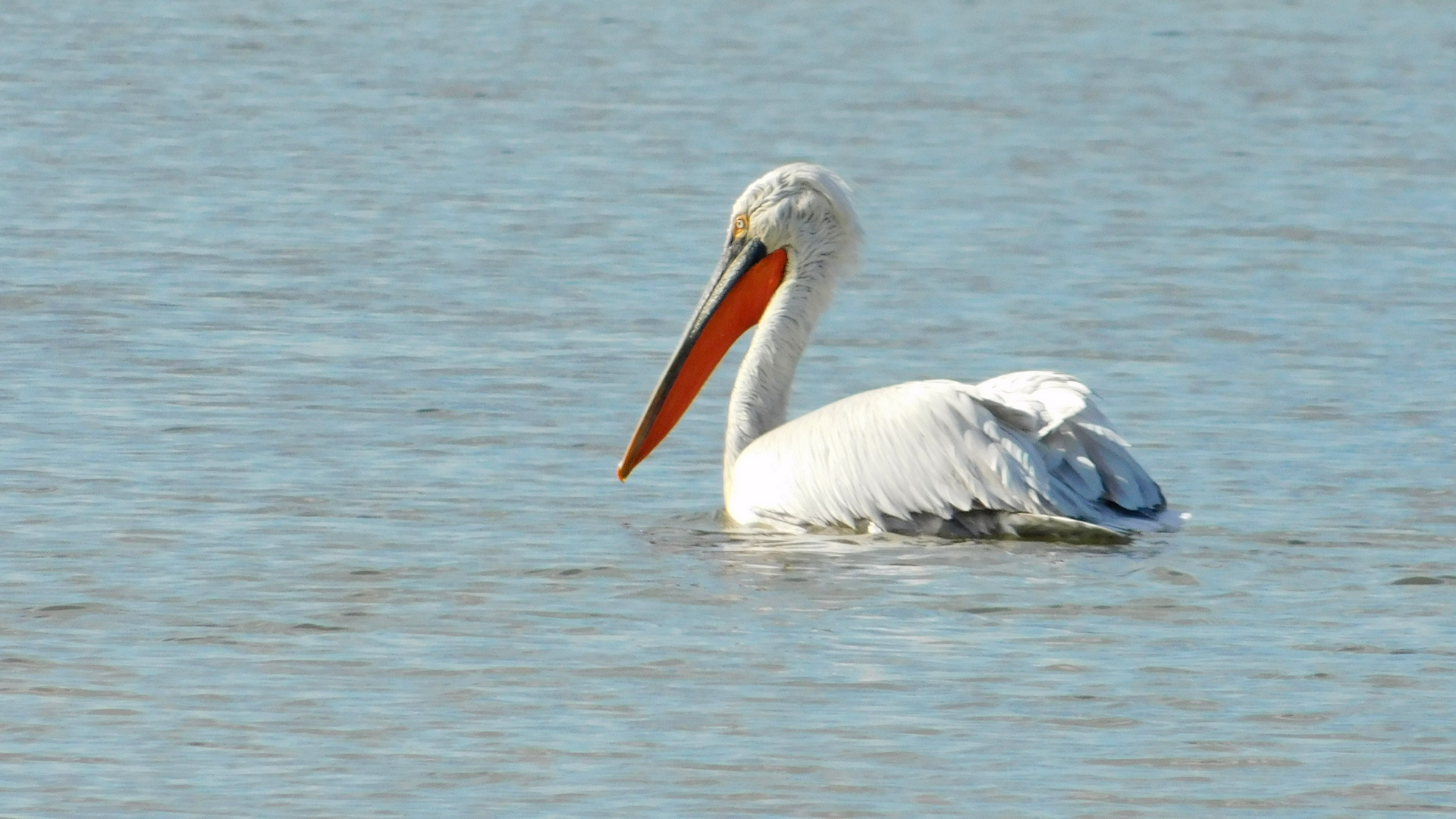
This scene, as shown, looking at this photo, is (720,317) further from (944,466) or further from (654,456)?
(944,466)

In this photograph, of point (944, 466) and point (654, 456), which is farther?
point (654, 456)

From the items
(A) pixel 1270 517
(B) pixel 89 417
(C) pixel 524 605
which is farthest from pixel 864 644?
(B) pixel 89 417

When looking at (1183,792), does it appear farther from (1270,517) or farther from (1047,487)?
(1270,517)

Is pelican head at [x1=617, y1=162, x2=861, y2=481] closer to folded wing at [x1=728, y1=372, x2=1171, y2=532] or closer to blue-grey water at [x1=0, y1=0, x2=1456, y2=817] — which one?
blue-grey water at [x1=0, y1=0, x2=1456, y2=817]

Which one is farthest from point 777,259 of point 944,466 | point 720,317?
point 944,466


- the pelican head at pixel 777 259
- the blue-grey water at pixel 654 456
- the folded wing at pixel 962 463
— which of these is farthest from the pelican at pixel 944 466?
the pelican head at pixel 777 259

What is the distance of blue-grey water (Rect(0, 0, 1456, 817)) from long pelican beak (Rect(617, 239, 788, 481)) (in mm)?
277

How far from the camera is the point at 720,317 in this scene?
28.3 ft

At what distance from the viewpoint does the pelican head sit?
855cm

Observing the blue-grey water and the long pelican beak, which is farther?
the long pelican beak

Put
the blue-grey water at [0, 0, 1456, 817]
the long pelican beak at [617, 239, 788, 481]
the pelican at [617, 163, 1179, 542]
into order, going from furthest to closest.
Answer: the long pelican beak at [617, 239, 788, 481]
the pelican at [617, 163, 1179, 542]
the blue-grey water at [0, 0, 1456, 817]

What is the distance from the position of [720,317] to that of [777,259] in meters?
0.24

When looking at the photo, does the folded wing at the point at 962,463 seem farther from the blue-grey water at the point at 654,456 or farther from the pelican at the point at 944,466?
the blue-grey water at the point at 654,456

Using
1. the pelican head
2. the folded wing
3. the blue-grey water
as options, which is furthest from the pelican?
the pelican head
